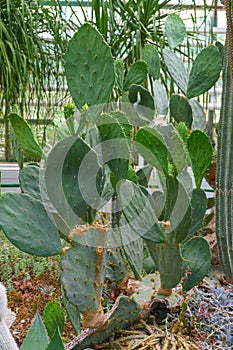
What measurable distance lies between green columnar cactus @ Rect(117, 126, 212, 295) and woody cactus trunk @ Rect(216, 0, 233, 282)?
1.11 ft

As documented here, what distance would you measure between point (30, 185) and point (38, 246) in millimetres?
224

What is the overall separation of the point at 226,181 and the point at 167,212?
0.42 m

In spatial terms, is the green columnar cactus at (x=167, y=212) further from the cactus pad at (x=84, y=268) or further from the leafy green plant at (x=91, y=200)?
the cactus pad at (x=84, y=268)

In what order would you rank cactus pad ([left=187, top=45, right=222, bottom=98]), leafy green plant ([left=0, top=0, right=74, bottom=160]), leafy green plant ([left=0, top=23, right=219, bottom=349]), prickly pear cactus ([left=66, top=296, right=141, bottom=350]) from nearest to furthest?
leafy green plant ([left=0, top=23, right=219, bottom=349]) < prickly pear cactus ([left=66, top=296, right=141, bottom=350]) < cactus pad ([left=187, top=45, right=222, bottom=98]) < leafy green plant ([left=0, top=0, right=74, bottom=160])

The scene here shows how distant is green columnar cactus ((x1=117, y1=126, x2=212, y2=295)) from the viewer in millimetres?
1030

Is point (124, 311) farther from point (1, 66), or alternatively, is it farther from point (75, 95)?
point (1, 66)

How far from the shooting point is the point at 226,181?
1497 mm

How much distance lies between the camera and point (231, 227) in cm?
150

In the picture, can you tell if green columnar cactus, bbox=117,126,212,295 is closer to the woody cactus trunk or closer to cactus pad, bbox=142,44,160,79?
the woody cactus trunk

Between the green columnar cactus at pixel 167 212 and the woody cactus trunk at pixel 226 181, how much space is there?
1.11ft

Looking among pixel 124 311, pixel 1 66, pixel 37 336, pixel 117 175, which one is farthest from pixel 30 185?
pixel 1 66

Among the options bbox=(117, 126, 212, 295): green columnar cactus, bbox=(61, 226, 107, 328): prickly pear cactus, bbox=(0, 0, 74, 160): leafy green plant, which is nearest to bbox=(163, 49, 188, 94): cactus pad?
bbox=(117, 126, 212, 295): green columnar cactus

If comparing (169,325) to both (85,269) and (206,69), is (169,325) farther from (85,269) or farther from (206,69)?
(206,69)

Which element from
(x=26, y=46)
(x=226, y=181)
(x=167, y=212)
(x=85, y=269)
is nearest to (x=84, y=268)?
(x=85, y=269)
